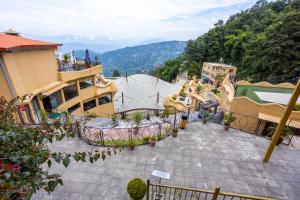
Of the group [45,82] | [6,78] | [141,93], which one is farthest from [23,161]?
[141,93]

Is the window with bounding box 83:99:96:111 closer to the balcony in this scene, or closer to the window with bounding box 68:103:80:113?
the window with bounding box 68:103:80:113

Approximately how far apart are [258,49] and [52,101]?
2998 cm

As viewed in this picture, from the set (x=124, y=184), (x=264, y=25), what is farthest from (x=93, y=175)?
(x=264, y=25)

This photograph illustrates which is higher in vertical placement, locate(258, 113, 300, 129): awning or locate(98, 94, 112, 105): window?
locate(258, 113, 300, 129): awning

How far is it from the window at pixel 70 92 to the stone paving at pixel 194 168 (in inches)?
286

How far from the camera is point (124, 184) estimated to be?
6113mm

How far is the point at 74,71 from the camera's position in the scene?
14406 millimetres

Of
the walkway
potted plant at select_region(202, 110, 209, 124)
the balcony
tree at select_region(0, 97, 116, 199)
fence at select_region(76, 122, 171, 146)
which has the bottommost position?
the walkway

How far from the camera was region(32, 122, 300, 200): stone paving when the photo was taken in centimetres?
600

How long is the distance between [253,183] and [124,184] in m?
4.97

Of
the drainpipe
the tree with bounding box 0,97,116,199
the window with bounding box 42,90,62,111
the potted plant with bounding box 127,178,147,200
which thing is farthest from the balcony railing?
the potted plant with bounding box 127,178,147,200

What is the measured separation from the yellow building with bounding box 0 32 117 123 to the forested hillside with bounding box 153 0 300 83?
2237 centimetres

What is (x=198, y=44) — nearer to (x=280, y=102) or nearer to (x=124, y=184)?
(x=280, y=102)

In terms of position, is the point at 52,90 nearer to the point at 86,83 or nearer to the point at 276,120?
the point at 86,83
